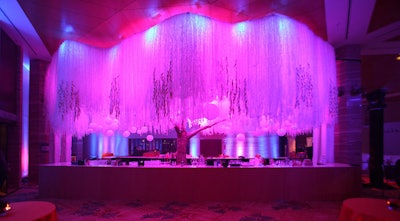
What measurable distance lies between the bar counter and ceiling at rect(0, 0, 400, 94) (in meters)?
3.12

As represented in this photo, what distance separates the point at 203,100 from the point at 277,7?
2.27 metres

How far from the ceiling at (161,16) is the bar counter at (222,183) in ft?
10.2

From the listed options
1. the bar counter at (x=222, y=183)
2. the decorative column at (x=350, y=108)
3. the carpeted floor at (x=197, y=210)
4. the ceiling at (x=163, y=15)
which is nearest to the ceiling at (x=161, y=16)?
the ceiling at (x=163, y=15)

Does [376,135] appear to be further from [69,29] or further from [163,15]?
[69,29]

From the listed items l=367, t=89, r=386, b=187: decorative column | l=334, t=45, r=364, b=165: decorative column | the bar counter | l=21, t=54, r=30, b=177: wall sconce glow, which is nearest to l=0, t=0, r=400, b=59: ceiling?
l=334, t=45, r=364, b=165: decorative column

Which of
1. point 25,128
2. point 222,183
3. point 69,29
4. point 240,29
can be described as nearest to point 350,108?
point 240,29

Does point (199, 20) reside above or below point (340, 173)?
above

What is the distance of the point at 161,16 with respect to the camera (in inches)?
238

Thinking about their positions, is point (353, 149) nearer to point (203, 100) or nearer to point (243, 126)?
point (243, 126)

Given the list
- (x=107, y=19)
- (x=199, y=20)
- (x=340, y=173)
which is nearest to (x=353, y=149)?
(x=340, y=173)

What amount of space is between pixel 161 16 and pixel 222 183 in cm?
372

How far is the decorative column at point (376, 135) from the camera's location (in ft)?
28.1

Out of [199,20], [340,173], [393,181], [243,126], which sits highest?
[199,20]

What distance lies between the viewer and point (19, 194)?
24.9 ft
